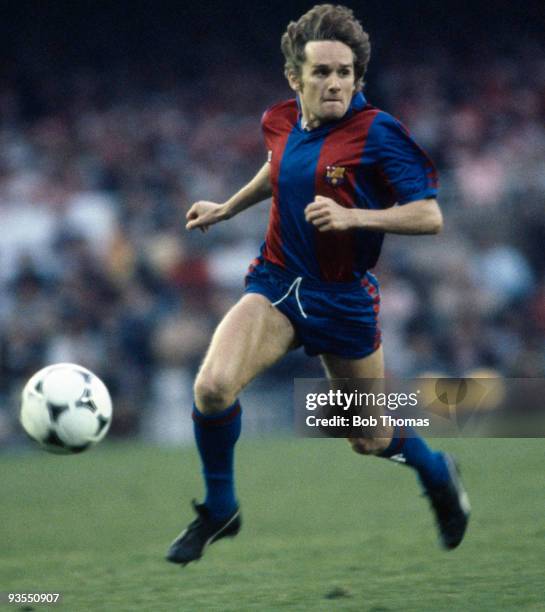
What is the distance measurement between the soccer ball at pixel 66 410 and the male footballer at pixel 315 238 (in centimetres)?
50

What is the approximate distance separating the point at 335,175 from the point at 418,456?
1.34 m

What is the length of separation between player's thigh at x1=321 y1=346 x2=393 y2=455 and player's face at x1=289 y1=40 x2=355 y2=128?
3.33ft

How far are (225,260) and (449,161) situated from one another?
3.10 metres

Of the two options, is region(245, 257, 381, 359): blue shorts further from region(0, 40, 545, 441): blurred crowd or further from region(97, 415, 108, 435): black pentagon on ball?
region(0, 40, 545, 441): blurred crowd

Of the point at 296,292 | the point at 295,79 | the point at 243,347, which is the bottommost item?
the point at 243,347

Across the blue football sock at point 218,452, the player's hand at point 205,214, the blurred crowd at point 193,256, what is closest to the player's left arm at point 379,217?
the player's hand at point 205,214

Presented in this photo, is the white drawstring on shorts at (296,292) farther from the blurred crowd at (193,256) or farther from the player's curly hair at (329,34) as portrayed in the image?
the blurred crowd at (193,256)

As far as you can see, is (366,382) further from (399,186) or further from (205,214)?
(205,214)

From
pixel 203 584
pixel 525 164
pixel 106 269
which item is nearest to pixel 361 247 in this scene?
pixel 203 584

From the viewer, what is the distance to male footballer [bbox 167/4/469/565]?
16.2 feet

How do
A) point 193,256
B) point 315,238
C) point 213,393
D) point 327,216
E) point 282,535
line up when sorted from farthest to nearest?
point 193,256 → point 282,535 → point 315,238 → point 213,393 → point 327,216

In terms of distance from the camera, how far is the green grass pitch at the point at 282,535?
4.92 meters

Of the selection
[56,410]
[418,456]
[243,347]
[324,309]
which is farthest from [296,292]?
[56,410]

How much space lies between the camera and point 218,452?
5070mm
